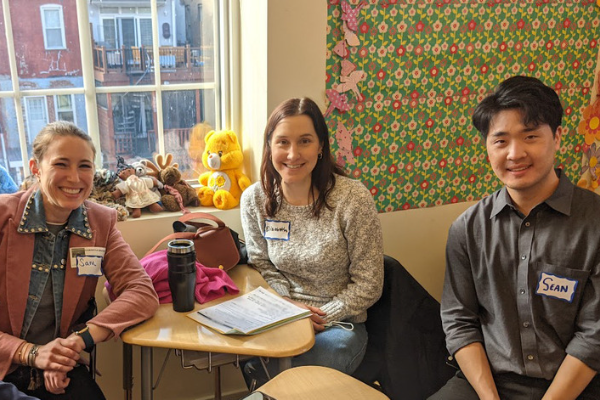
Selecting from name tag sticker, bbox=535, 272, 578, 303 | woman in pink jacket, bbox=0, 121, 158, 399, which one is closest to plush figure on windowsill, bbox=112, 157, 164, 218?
woman in pink jacket, bbox=0, 121, 158, 399

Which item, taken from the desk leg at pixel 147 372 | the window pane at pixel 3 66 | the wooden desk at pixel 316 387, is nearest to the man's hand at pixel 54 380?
the desk leg at pixel 147 372

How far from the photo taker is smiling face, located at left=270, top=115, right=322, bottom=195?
7.14 feet

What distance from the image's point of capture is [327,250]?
2.21 m

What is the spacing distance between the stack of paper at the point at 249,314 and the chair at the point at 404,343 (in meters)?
0.46

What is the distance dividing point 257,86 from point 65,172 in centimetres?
94

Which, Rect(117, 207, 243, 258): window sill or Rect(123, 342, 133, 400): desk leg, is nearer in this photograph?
Rect(123, 342, 133, 400): desk leg

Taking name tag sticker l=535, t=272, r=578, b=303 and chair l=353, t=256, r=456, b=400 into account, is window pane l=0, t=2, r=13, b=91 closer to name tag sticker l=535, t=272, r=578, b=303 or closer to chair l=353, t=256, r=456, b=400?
chair l=353, t=256, r=456, b=400

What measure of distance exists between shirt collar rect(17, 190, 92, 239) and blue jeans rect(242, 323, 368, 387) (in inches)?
30.1

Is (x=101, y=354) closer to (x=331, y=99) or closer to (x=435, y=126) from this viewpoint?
(x=331, y=99)

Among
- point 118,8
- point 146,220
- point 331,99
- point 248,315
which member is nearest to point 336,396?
point 248,315

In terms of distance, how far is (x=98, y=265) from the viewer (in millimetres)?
1963

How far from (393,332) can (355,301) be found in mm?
198

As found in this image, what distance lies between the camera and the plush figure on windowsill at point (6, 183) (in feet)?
7.51

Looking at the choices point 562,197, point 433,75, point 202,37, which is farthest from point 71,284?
point 433,75
